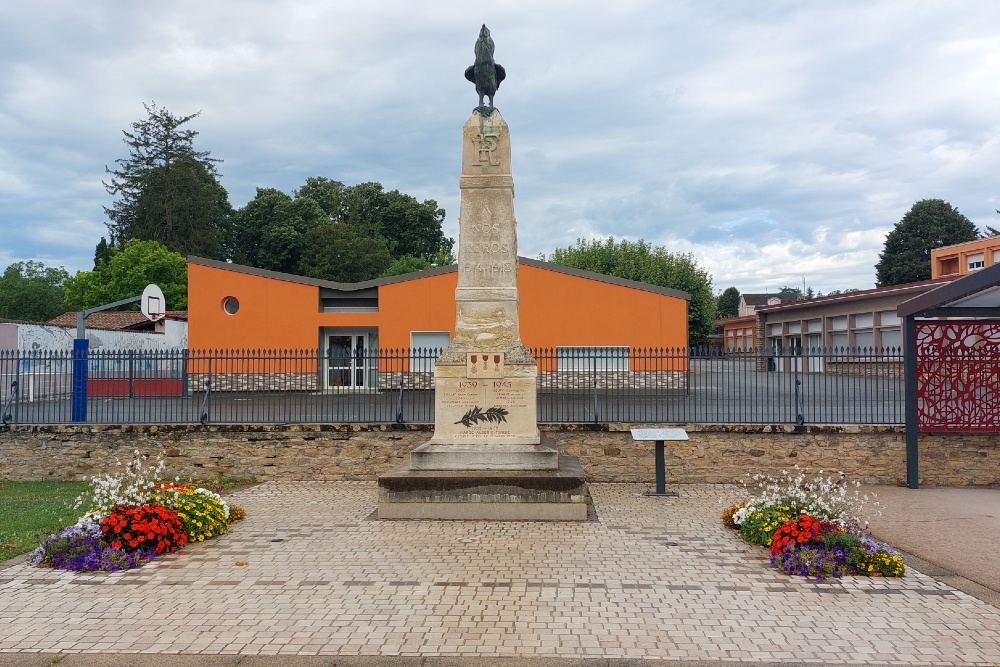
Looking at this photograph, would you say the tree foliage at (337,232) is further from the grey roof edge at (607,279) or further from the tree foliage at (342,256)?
the grey roof edge at (607,279)

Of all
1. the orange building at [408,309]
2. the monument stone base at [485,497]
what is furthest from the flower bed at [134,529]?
the orange building at [408,309]

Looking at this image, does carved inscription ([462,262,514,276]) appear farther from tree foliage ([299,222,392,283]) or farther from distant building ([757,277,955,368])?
tree foliage ([299,222,392,283])

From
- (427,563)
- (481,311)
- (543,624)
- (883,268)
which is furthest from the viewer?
(883,268)

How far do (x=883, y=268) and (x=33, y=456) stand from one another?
52.0 metres

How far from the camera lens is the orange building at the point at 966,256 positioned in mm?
35062

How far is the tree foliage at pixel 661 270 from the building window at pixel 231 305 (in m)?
21.1

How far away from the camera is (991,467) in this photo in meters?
10.6

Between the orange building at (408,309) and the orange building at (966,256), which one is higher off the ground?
the orange building at (966,256)

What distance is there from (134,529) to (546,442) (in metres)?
5.61

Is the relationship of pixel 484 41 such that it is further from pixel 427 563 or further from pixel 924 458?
pixel 924 458

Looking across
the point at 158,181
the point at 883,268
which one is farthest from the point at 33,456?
the point at 883,268

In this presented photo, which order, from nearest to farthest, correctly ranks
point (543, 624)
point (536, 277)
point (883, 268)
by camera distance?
1. point (543, 624)
2. point (536, 277)
3. point (883, 268)

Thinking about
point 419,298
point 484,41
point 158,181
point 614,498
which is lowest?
point 614,498

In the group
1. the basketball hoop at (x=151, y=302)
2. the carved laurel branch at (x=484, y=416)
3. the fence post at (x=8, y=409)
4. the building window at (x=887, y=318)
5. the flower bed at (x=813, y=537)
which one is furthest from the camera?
the building window at (x=887, y=318)
